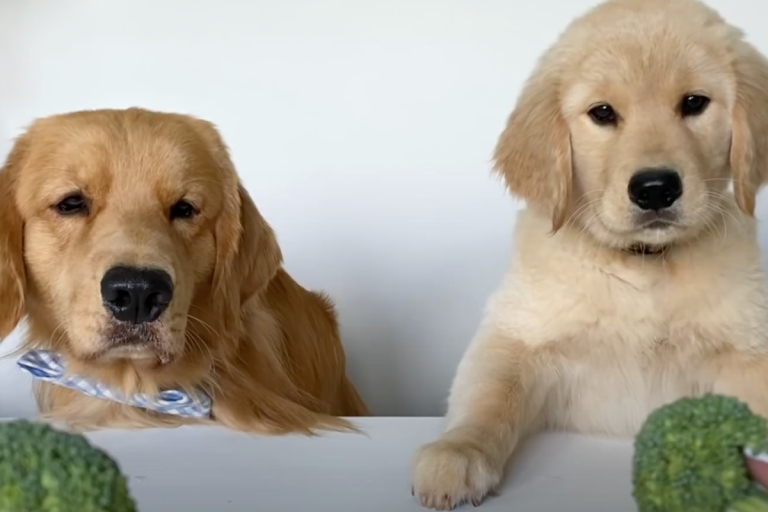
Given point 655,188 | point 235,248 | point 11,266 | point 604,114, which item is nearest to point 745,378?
point 655,188

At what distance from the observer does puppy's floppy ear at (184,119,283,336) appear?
1.30 m

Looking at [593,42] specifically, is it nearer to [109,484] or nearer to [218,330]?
[218,330]

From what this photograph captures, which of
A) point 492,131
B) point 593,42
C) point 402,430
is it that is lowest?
point 402,430

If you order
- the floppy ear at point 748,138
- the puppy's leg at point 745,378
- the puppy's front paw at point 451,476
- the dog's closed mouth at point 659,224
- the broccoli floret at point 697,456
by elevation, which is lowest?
the puppy's front paw at point 451,476

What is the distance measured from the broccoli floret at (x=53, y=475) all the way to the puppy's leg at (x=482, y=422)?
44 cm

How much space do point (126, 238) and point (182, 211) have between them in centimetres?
16

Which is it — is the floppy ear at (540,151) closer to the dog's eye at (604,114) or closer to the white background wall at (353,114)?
the dog's eye at (604,114)

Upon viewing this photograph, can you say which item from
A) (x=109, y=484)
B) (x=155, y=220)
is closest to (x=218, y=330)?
(x=155, y=220)

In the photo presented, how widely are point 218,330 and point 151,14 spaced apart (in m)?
0.96

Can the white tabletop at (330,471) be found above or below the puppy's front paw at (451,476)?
below

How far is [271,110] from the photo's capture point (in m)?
1.91

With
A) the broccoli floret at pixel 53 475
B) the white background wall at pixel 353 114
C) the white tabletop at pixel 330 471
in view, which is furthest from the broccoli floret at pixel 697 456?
the white background wall at pixel 353 114

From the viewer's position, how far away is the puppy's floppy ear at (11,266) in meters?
1.20

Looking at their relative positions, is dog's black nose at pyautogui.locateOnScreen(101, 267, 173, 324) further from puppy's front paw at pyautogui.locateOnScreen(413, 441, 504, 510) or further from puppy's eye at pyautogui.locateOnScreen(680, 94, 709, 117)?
puppy's eye at pyautogui.locateOnScreen(680, 94, 709, 117)
